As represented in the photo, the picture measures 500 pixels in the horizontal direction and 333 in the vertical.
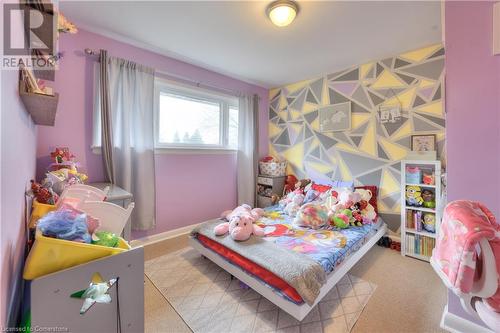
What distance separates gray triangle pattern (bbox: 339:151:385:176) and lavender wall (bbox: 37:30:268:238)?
1.56 meters

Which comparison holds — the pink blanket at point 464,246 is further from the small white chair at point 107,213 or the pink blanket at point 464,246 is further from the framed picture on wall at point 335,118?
the framed picture on wall at point 335,118

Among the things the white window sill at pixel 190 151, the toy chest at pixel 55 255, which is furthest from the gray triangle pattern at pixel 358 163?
the toy chest at pixel 55 255

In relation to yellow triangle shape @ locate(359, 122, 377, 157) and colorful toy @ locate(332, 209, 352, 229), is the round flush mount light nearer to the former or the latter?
yellow triangle shape @ locate(359, 122, 377, 157)

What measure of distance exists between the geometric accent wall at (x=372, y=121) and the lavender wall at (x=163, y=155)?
2.95ft

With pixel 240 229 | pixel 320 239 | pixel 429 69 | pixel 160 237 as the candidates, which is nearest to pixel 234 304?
pixel 240 229

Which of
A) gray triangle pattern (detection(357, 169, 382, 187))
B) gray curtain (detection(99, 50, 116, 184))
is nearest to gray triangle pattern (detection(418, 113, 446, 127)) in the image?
gray triangle pattern (detection(357, 169, 382, 187))

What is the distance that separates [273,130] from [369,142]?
176 centimetres

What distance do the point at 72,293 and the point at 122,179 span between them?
1.91m

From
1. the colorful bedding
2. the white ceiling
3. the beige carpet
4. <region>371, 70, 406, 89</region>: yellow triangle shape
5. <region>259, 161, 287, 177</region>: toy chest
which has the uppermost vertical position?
the white ceiling

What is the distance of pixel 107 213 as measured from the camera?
1029mm

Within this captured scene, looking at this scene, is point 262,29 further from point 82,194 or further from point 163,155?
point 82,194

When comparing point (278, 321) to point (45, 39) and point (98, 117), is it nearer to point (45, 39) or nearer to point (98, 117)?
point (45, 39)

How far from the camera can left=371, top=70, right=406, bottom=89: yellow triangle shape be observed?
2.74 metres

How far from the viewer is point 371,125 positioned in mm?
2955
